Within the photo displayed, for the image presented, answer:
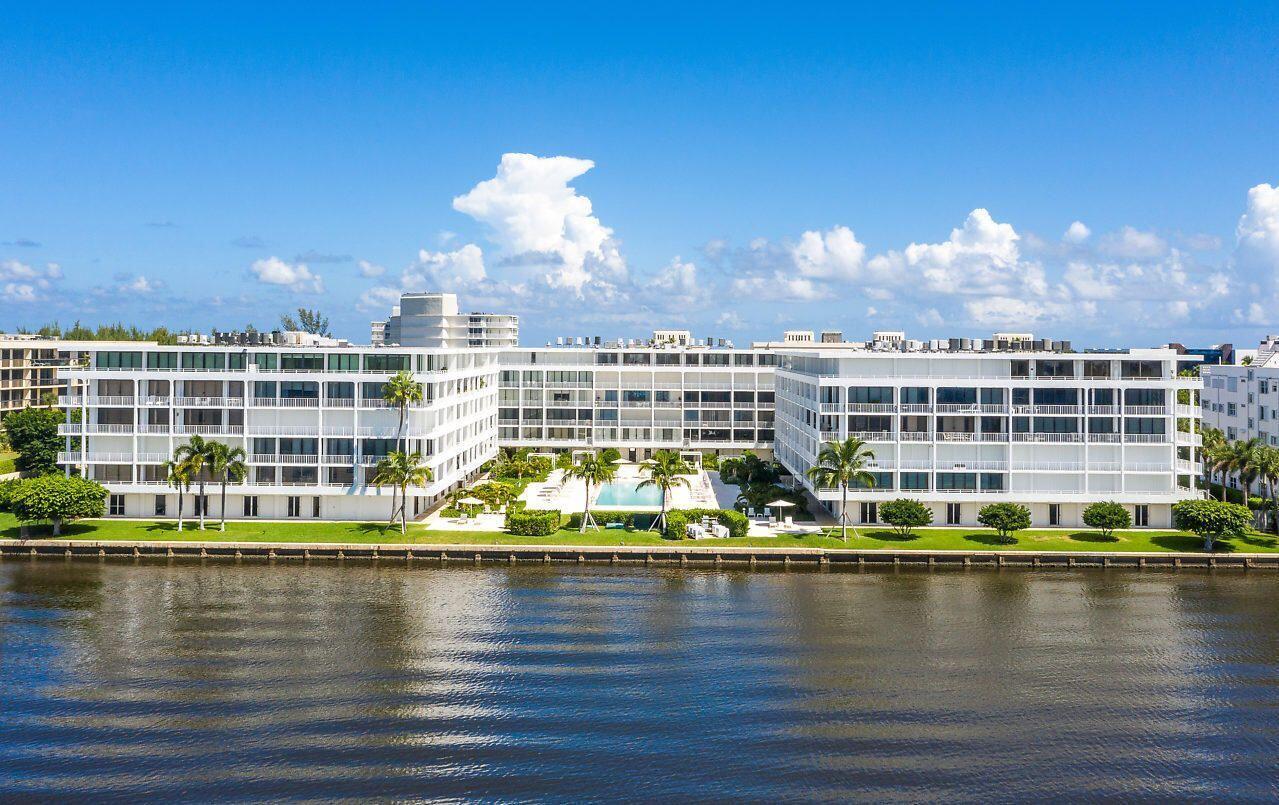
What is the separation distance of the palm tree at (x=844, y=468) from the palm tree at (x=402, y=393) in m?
35.8

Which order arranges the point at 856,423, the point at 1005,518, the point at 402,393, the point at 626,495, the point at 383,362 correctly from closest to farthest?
1. the point at 1005,518
2. the point at 402,393
3. the point at 856,423
4. the point at 383,362
5. the point at 626,495

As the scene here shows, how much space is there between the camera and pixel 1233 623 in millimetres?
64375

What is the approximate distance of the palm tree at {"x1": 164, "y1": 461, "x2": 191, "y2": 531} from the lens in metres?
85.8

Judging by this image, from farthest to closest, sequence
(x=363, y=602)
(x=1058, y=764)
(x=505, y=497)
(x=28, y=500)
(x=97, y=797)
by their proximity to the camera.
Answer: (x=505, y=497) < (x=28, y=500) < (x=363, y=602) < (x=1058, y=764) < (x=97, y=797)

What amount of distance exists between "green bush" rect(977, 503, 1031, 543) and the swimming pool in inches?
1263

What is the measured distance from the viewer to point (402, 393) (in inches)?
3474

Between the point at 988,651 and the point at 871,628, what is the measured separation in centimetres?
741

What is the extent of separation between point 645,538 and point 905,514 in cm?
2229

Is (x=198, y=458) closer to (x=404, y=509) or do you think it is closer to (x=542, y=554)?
(x=404, y=509)

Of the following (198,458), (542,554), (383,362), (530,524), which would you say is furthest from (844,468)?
(198,458)

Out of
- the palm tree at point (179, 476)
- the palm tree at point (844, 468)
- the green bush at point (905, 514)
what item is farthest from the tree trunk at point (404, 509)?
the green bush at point (905, 514)

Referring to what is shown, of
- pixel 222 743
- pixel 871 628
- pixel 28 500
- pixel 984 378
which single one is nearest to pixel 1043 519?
pixel 984 378

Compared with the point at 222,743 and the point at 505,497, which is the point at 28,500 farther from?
the point at 222,743

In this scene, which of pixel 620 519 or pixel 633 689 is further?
pixel 620 519
